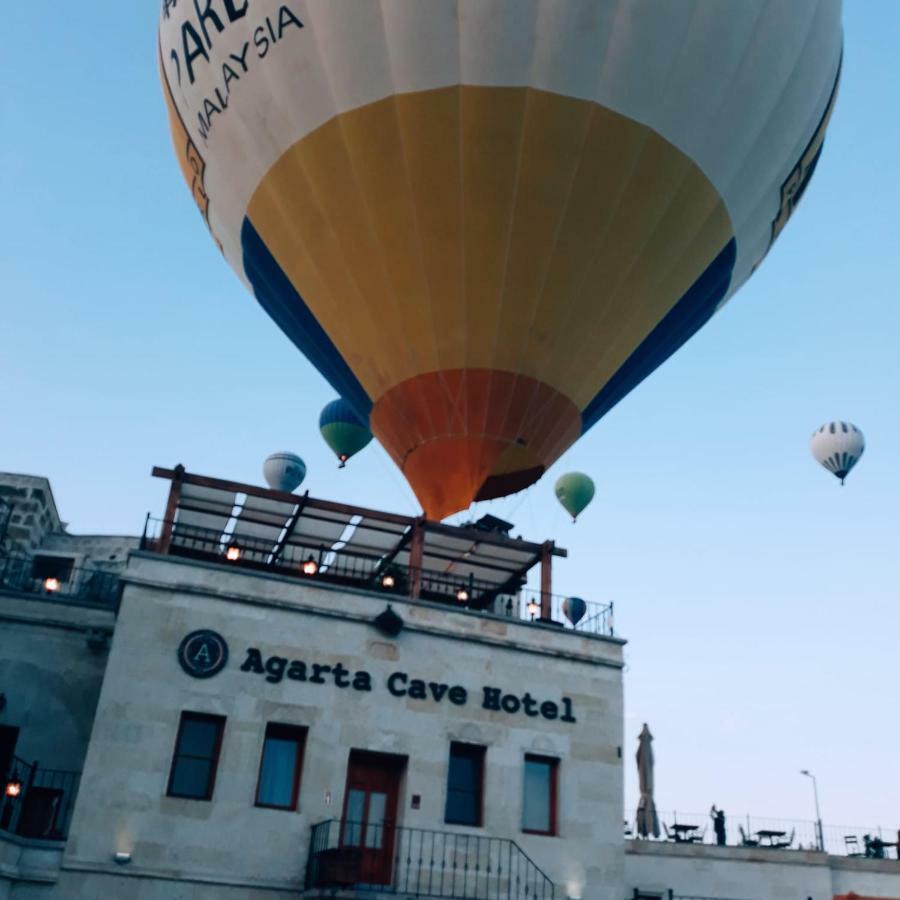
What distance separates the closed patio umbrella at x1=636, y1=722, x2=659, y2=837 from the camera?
25.1 m

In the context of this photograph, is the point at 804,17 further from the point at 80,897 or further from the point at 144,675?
the point at 80,897

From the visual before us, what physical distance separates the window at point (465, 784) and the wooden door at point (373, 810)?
1009 millimetres

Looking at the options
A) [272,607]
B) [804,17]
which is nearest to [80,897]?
[272,607]

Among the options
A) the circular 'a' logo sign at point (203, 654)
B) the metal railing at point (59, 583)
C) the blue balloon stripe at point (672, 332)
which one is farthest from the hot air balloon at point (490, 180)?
the metal railing at point (59, 583)

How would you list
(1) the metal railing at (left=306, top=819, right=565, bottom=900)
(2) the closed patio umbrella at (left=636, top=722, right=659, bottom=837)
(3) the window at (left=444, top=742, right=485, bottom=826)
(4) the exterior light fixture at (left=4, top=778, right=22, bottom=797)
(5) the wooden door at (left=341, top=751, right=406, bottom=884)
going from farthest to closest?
(2) the closed patio umbrella at (left=636, top=722, right=659, bottom=837) → (3) the window at (left=444, top=742, right=485, bottom=826) → (5) the wooden door at (left=341, top=751, right=406, bottom=884) → (1) the metal railing at (left=306, top=819, right=565, bottom=900) → (4) the exterior light fixture at (left=4, top=778, right=22, bottom=797)

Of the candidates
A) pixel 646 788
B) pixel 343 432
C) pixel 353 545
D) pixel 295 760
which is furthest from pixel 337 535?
pixel 646 788

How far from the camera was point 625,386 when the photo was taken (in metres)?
20.5

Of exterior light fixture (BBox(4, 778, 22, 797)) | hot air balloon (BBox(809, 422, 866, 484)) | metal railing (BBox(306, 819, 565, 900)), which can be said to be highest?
hot air balloon (BBox(809, 422, 866, 484))

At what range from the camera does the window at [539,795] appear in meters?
18.6

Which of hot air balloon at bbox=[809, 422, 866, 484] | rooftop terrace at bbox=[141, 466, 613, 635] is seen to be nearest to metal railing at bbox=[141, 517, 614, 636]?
rooftop terrace at bbox=[141, 466, 613, 635]

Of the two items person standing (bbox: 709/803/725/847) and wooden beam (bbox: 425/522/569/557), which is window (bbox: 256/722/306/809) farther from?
person standing (bbox: 709/803/725/847)

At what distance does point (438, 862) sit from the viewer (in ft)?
57.5

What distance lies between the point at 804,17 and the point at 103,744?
16928 millimetres

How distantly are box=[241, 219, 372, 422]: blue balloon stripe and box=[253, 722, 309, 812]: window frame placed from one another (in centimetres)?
621
